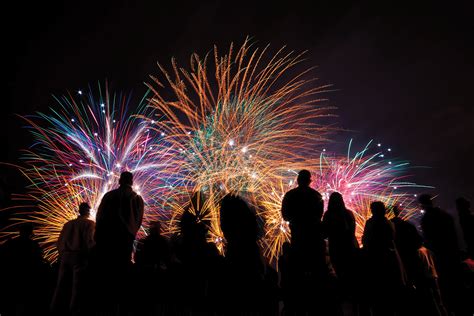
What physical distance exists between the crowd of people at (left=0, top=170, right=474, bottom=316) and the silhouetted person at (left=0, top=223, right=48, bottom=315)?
0.02 metres

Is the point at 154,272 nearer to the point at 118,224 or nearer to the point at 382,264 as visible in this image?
the point at 118,224

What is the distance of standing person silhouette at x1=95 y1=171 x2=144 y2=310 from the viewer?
5.13 m

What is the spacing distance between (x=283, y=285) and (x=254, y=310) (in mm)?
567

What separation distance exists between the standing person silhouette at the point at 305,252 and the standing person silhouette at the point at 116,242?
2.48 meters

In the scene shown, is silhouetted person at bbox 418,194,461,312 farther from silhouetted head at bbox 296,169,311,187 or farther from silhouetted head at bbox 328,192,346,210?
silhouetted head at bbox 296,169,311,187

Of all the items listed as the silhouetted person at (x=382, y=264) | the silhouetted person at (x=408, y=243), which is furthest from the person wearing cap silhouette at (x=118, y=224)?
the silhouetted person at (x=408, y=243)

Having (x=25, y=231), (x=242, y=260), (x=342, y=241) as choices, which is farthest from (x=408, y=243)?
(x=25, y=231)

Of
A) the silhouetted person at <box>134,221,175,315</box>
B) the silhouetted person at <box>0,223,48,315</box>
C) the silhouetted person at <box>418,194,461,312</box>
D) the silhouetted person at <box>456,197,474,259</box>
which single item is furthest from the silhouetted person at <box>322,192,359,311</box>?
the silhouetted person at <box>0,223,48,315</box>

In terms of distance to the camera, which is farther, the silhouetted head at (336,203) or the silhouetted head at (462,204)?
the silhouetted head at (462,204)

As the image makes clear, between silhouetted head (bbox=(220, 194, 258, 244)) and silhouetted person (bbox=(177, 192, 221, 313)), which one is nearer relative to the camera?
silhouetted head (bbox=(220, 194, 258, 244))

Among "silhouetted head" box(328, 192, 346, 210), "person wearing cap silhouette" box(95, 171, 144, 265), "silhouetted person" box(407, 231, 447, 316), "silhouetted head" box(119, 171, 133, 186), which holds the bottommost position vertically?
"silhouetted person" box(407, 231, 447, 316)

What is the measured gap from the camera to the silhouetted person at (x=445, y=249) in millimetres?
6129

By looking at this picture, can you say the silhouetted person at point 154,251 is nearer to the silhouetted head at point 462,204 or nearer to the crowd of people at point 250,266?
the crowd of people at point 250,266

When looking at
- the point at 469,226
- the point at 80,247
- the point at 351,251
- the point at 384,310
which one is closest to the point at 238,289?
the point at 351,251
